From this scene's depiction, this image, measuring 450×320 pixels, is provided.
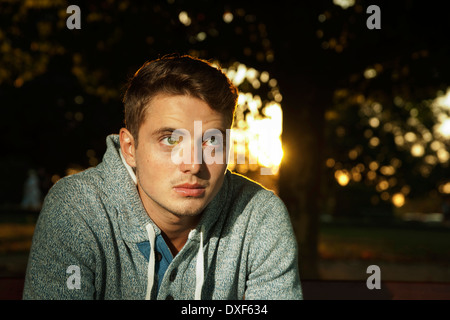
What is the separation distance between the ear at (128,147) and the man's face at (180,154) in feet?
0.54

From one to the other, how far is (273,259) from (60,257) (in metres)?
1.02

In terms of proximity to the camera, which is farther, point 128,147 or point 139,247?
point 128,147

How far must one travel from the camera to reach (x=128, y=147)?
2.26 m

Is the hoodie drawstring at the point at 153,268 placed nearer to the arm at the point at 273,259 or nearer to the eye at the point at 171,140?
the arm at the point at 273,259

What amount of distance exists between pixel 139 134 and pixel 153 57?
11.0 feet

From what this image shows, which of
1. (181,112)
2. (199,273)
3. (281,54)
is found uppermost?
(281,54)

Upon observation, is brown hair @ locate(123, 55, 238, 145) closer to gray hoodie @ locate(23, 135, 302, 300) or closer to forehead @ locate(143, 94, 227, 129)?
forehead @ locate(143, 94, 227, 129)

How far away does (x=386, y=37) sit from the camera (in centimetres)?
565

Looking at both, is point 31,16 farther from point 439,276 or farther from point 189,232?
point 439,276

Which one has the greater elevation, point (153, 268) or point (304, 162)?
point (304, 162)

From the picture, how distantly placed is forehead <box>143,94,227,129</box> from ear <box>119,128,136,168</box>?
211 mm

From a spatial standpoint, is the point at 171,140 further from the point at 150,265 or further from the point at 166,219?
the point at 150,265

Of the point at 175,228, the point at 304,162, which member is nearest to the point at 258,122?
the point at 304,162

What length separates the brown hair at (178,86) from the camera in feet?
6.72
